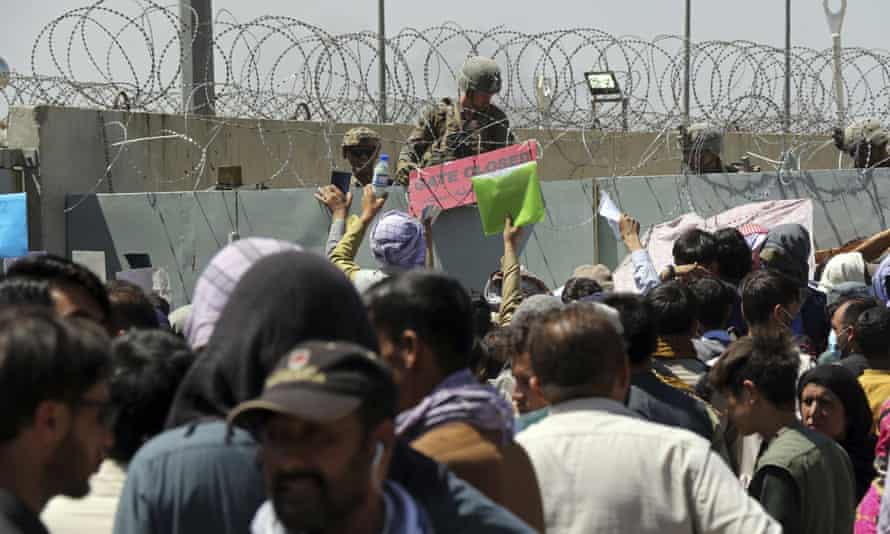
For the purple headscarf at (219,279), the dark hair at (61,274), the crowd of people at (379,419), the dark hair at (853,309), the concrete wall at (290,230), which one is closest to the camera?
the crowd of people at (379,419)

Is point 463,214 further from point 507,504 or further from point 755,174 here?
point 507,504

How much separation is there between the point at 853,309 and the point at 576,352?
2.78 meters

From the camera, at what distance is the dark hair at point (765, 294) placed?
5680 millimetres

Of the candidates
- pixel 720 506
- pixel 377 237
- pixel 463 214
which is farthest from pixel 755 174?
pixel 720 506

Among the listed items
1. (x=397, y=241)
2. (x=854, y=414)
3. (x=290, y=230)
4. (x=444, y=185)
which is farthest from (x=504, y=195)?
(x=854, y=414)

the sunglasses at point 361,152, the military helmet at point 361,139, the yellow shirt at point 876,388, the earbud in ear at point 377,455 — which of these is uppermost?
the military helmet at point 361,139

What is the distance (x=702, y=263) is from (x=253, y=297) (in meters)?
4.37

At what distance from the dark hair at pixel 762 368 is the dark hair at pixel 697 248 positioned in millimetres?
2178

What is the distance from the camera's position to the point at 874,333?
531cm

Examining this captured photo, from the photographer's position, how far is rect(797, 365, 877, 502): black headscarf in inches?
184

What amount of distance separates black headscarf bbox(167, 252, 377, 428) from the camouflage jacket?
20.2 feet

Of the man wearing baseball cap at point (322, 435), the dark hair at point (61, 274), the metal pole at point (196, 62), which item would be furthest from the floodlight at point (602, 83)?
the man wearing baseball cap at point (322, 435)

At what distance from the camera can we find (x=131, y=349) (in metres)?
3.10

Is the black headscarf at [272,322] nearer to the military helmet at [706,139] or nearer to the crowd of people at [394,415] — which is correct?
the crowd of people at [394,415]
